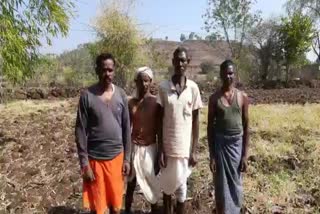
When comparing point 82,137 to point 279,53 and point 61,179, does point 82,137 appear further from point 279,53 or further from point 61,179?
point 279,53

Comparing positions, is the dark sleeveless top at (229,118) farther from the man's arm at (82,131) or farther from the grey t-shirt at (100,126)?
the man's arm at (82,131)

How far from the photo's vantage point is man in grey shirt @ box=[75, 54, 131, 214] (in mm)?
3469

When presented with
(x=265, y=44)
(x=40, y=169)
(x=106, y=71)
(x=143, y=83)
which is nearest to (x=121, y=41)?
(x=265, y=44)

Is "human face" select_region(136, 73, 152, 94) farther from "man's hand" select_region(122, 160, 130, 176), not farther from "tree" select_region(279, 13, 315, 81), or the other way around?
"tree" select_region(279, 13, 315, 81)

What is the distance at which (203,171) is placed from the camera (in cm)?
506

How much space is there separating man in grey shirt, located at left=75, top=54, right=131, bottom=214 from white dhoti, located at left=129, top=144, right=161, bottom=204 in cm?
44

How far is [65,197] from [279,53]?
16447 millimetres

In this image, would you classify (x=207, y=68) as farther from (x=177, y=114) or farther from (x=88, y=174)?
(x=88, y=174)

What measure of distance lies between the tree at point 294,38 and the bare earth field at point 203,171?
1255 centimetres

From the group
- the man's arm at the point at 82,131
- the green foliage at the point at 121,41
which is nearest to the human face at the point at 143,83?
the man's arm at the point at 82,131

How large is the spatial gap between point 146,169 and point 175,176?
318 millimetres

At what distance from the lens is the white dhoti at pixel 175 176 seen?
388cm

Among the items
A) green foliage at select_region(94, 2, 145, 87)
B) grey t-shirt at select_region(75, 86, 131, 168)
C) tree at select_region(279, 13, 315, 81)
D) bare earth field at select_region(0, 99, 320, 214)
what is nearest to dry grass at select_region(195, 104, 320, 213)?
bare earth field at select_region(0, 99, 320, 214)

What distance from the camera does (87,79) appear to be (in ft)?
67.5
